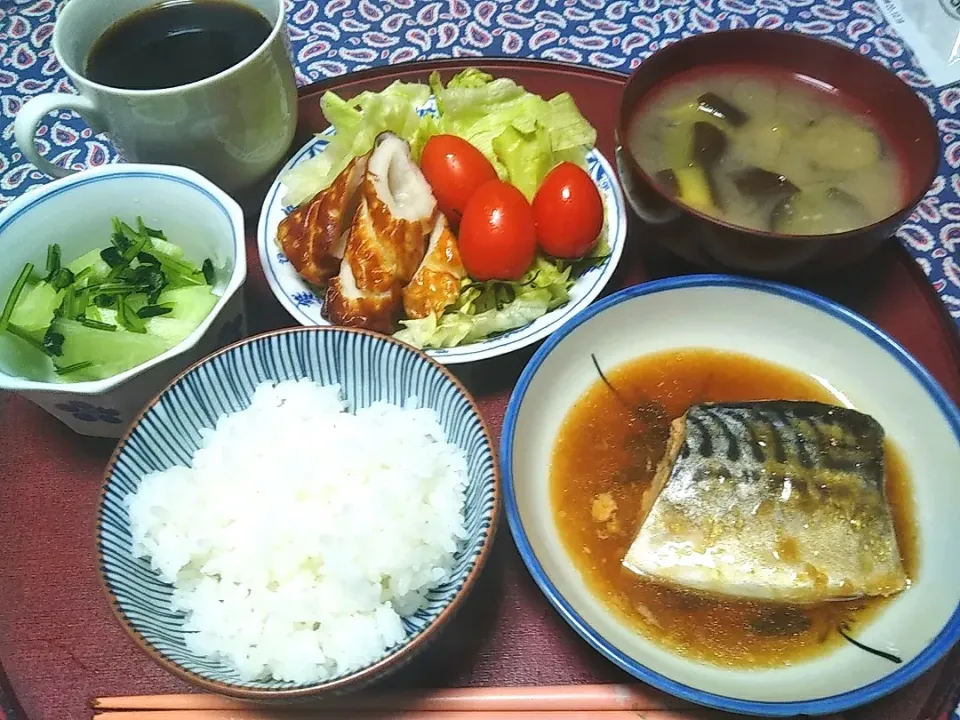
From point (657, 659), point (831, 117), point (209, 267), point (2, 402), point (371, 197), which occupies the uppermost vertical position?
point (831, 117)

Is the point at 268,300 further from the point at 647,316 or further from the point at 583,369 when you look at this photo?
the point at 647,316

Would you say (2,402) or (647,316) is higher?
(647,316)

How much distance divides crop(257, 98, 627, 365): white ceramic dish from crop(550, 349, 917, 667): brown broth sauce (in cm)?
21

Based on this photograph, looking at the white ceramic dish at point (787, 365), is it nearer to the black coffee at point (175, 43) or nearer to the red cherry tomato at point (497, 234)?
the red cherry tomato at point (497, 234)

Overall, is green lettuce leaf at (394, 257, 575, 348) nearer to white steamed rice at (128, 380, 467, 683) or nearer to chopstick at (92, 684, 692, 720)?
white steamed rice at (128, 380, 467, 683)

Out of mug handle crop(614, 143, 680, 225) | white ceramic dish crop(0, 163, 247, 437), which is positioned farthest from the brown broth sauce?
white ceramic dish crop(0, 163, 247, 437)

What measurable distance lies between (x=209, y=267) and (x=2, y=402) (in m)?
0.61

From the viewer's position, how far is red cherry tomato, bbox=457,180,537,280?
186 centimetres

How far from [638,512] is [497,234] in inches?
28.7

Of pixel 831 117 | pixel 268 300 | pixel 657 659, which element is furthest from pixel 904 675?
pixel 268 300

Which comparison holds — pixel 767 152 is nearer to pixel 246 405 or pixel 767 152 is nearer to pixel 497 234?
pixel 497 234

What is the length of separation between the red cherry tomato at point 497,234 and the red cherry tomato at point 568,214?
0.14 ft

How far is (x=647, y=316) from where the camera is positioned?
6.38ft

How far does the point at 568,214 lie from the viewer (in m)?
1.88
